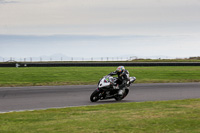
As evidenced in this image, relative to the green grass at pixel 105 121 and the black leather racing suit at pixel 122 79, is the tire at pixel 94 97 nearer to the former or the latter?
the black leather racing suit at pixel 122 79

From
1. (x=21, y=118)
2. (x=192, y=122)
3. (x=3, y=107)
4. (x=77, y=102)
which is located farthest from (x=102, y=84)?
(x=192, y=122)

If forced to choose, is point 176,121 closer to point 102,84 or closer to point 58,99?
point 102,84

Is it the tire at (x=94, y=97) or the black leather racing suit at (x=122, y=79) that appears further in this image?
the black leather racing suit at (x=122, y=79)

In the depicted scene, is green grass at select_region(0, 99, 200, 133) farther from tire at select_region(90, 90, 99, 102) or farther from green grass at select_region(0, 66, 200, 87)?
green grass at select_region(0, 66, 200, 87)

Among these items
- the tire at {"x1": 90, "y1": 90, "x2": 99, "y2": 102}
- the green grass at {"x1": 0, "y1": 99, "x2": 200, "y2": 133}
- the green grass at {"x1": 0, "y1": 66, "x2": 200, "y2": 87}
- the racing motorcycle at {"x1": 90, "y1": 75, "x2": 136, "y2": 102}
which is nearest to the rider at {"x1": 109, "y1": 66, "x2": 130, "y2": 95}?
the racing motorcycle at {"x1": 90, "y1": 75, "x2": 136, "y2": 102}

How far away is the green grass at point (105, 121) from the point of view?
7.85m

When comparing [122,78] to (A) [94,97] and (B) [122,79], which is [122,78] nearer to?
(B) [122,79]

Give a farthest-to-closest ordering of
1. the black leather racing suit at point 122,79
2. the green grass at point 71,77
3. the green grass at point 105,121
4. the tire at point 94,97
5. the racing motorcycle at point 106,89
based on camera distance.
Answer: the green grass at point 71,77 → the black leather racing suit at point 122,79 → the tire at point 94,97 → the racing motorcycle at point 106,89 → the green grass at point 105,121

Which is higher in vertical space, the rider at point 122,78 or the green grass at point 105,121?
the rider at point 122,78

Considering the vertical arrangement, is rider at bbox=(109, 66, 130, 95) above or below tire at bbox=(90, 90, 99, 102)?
above

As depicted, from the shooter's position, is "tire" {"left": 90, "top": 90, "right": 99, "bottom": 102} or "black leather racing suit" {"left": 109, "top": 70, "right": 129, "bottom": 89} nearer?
"tire" {"left": 90, "top": 90, "right": 99, "bottom": 102}

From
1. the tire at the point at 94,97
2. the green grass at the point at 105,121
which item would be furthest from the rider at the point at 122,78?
the green grass at the point at 105,121

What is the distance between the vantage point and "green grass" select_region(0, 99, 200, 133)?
25.8 ft

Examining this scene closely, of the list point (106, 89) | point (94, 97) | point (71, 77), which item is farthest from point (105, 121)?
point (71, 77)
